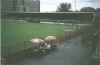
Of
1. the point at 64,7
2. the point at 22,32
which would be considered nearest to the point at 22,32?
the point at 22,32

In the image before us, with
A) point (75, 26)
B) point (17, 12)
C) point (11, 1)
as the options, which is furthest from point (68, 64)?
point (11, 1)

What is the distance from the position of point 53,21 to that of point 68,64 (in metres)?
0.65

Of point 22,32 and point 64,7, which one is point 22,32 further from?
point 64,7

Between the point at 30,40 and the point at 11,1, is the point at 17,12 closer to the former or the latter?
the point at 11,1

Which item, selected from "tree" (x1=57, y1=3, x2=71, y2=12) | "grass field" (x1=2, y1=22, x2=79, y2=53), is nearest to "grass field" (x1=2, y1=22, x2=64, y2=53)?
"grass field" (x1=2, y1=22, x2=79, y2=53)

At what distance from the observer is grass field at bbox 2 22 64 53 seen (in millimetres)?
1854

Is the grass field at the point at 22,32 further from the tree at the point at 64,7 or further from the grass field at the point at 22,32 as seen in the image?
the tree at the point at 64,7

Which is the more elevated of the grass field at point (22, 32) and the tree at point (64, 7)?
the tree at point (64, 7)

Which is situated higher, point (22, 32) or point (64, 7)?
point (64, 7)

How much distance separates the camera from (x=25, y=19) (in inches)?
74.7

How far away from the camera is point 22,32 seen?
6.28 feet

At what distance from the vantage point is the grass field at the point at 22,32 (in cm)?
185

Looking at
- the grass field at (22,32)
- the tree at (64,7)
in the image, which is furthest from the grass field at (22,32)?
the tree at (64,7)

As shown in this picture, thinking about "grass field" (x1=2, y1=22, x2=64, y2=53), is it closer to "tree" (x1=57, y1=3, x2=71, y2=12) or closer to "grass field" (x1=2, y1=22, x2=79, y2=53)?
"grass field" (x1=2, y1=22, x2=79, y2=53)
